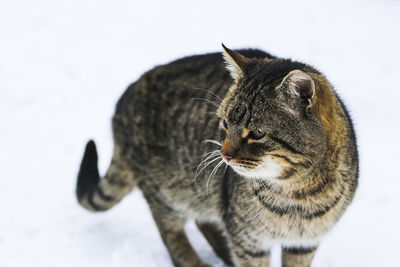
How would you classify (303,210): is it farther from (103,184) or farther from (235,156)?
(103,184)

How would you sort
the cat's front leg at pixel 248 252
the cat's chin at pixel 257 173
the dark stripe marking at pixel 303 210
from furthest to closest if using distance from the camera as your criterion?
the cat's front leg at pixel 248 252 < the dark stripe marking at pixel 303 210 < the cat's chin at pixel 257 173

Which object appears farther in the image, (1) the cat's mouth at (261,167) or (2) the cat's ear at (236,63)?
(2) the cat's ear at (236,63)

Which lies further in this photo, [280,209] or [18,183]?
[18,183]

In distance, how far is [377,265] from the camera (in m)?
3.40

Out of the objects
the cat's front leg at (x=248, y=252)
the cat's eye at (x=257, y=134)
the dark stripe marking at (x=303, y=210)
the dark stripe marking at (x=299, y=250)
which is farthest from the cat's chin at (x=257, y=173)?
the dark stripe marking at (x=299, y=250)

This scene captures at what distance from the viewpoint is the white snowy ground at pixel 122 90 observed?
3.73 metres

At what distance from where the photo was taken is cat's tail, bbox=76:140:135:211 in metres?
3.65

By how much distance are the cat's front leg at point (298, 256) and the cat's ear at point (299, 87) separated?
1.18 meters

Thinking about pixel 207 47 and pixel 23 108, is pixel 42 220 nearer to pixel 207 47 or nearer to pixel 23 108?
pixel 23 108

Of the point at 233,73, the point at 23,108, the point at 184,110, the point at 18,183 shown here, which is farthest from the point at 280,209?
the point at 23,108

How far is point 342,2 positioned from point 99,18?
373cm

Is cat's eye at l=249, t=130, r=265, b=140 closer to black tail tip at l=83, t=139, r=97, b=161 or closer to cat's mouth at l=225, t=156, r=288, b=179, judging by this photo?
cat's mouth at l=225, t=156, r=288, b=179

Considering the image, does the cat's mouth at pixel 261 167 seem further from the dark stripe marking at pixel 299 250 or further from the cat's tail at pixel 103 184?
the cat's tail at pixel 103 184

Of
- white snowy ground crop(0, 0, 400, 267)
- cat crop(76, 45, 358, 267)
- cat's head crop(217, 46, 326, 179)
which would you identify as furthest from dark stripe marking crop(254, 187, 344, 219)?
white snowy ground crop(0, 0, 400, 267)
